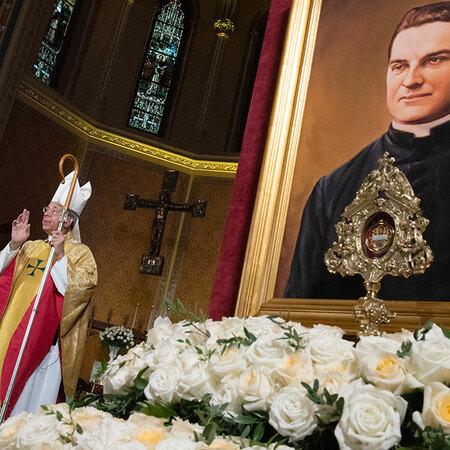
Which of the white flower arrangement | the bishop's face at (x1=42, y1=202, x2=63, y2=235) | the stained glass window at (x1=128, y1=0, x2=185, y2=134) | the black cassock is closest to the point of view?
the black cassock

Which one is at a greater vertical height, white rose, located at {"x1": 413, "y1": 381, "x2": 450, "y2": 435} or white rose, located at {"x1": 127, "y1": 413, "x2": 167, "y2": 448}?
white rose, located at {"x1": 413, "y1": 381, "x2": 450, "y2": 435}

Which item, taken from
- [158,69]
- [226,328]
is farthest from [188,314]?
[158,69]

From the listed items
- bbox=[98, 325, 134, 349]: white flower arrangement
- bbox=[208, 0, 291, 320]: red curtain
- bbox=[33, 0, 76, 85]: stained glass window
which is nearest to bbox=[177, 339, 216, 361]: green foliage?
bbox=[208, 0, 291, 320]: red curtain

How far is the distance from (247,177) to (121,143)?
7.51 m

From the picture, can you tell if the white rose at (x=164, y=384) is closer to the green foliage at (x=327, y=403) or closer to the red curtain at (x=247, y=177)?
the green foliage at (x=327, y=403)

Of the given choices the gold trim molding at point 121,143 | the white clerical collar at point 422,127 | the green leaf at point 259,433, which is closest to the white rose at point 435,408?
the green leaf at point 259,433

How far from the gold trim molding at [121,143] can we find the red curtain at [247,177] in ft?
21.3

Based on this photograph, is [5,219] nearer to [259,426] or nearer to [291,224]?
[291,224]

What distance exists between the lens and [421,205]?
2.30m

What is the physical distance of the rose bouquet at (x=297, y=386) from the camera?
0.91 meters

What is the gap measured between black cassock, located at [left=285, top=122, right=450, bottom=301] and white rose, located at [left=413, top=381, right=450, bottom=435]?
4.20ft

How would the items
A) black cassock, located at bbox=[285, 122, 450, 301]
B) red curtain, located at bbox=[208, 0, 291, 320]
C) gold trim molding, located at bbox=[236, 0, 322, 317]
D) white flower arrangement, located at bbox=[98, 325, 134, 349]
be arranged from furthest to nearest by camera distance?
white flower arrangement, located at bbox=[98, 325, 134, 349] < red curtain, located at bbox=[208, 0, 291, 320] < gold trim molding, located at bbox=[236, 0, 322, 317] < black cassock, located at bbox=[285, 122, 450, 301]

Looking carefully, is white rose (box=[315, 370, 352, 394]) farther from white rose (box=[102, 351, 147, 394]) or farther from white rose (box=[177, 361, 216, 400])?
white rose (box=[102, 351, 147, 394])

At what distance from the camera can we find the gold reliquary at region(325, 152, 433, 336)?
210cm
